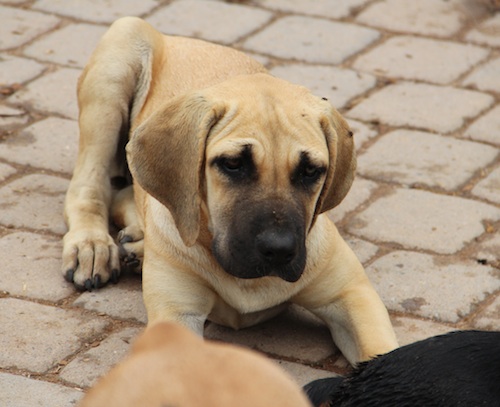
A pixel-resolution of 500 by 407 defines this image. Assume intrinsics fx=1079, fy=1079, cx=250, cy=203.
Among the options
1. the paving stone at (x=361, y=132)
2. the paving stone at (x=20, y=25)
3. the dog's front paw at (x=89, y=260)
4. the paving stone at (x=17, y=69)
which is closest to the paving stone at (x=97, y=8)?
the paving stone at (x=20, y=25)

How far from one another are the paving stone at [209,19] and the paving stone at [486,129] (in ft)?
5.84

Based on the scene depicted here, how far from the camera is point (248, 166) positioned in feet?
13.1

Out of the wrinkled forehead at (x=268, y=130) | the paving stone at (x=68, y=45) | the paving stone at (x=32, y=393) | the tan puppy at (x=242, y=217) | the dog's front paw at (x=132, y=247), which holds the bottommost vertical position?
the paving stone at (x=68, y=45)

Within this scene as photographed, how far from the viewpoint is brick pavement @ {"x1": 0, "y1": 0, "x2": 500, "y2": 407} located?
438cm

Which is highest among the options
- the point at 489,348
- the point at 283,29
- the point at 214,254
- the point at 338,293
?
the point at 489,348

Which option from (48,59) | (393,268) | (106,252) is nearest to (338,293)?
(393,268)

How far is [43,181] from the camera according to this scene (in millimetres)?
5578

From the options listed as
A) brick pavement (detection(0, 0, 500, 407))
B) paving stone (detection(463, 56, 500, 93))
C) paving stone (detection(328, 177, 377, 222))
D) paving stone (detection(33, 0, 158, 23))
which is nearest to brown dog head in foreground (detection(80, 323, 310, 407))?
brick pavement (detection(0, 0, 500, 407))

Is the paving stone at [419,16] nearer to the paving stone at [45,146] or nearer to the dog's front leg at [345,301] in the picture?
the paving stone at [45,146]

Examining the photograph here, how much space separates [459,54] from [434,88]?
0.57 metres

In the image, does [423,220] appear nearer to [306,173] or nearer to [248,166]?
[306,173]

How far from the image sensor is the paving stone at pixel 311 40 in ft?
23.1

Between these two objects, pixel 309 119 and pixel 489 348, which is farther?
pixel 309 119

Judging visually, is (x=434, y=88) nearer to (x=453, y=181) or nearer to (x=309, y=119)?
(x=453, y=181)
